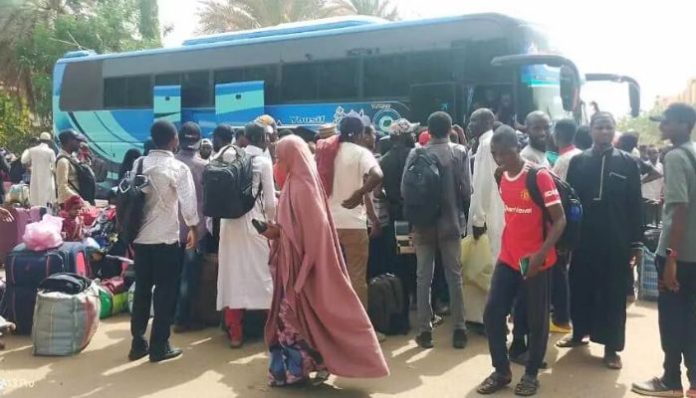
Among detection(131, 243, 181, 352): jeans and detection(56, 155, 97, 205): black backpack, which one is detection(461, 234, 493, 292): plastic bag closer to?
detection(131, 243, 181, 352): jeans

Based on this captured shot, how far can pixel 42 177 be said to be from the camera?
902cm

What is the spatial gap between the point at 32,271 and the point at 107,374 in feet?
4.47

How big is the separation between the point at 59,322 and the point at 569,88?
773 cm

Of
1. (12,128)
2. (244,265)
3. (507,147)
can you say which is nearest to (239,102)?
(244,265)

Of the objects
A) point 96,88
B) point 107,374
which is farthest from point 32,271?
point 96,88

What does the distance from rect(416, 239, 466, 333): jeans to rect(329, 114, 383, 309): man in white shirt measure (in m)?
0.45

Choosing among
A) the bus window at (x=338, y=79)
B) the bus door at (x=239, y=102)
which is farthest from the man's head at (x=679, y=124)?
the bus door at (x=239, y=102)

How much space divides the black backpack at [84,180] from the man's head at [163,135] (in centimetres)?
299

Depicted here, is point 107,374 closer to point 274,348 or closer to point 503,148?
point 274,348

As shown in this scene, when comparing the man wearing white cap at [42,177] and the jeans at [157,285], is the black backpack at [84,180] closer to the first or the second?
the man wearing white cap at [42,177]

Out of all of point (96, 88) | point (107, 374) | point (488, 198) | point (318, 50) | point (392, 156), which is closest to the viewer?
point (107, 374)

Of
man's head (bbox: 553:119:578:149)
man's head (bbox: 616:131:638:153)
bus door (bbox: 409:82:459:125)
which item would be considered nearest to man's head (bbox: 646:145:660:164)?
bus door (bbox: 409:82:459:125)

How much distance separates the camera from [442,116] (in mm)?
5461

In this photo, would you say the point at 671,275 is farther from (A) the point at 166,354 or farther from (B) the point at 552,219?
(A) the point at 166,354
